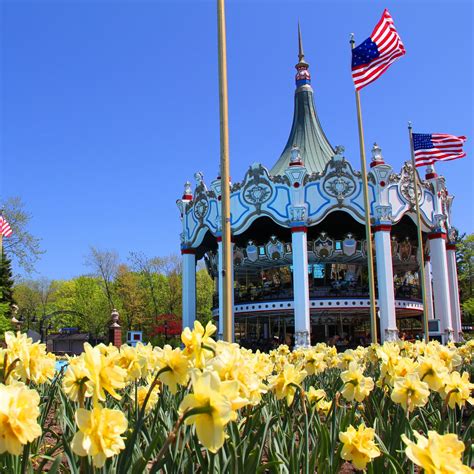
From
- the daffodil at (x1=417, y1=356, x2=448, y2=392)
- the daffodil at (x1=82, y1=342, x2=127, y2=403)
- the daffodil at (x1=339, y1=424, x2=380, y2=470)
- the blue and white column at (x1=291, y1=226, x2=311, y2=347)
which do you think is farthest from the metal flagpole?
the blue and white column at (x1=291, y1=226, x2=311, y2=347)

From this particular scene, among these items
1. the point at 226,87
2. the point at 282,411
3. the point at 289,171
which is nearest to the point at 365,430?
the point at 282,411

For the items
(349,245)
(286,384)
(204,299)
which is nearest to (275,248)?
(349,245)

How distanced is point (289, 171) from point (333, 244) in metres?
5.62

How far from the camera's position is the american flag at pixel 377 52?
51.5ft

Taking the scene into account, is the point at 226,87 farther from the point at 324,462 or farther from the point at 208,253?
the point at 208,253

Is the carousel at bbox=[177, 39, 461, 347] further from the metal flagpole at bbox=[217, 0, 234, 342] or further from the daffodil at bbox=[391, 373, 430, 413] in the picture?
the daffodil at bbox=[391, 373, 430, 413]

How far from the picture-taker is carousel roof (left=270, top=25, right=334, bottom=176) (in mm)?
29891

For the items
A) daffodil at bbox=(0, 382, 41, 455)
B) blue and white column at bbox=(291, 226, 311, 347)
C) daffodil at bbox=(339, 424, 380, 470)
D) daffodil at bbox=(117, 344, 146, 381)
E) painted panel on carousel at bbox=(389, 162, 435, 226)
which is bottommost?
daffodil at bbox=(339, 424, 380, 470)

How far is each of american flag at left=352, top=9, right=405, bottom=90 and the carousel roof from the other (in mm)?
13136

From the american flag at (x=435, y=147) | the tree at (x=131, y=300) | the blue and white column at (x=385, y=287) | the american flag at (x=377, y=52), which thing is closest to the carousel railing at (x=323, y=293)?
the blue and white column at (x=385, y=287)

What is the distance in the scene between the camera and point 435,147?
21328 mm

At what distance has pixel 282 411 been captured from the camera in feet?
14.4

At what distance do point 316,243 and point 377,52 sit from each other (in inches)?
565

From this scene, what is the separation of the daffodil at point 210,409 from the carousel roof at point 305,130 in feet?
92.0
